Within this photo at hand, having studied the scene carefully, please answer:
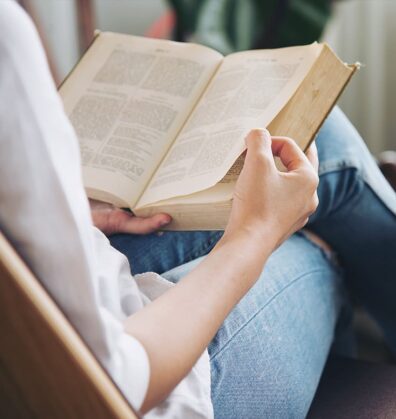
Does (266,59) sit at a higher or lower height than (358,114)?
higher

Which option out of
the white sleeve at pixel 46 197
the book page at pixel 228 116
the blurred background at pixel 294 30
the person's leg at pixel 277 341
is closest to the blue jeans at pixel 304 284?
the person's leg at pixel 277 341

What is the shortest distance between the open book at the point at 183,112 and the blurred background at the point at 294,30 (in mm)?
935

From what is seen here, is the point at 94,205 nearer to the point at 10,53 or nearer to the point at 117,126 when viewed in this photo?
the point at 117,126

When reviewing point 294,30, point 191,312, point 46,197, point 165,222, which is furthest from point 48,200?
point 294,30

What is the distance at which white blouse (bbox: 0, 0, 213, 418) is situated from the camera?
1.40ft

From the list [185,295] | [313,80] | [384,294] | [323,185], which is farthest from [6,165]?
[384,294]

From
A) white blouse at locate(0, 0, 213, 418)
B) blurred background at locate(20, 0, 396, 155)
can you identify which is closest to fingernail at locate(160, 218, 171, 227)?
white blouse at locate(0, 0, 213, 418)

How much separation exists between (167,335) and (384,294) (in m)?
0.53

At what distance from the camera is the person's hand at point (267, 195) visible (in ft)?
1.92

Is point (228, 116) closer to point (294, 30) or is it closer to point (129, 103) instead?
point (129, 103)

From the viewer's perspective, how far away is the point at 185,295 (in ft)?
1.73

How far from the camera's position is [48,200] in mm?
440

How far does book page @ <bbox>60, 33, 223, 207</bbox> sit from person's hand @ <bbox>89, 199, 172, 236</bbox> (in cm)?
3

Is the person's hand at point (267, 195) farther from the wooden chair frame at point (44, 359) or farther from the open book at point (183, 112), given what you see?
the wooden chair frame at point (44, 359)
